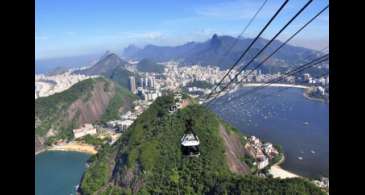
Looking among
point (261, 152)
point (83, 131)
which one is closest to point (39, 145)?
point (83, 131)

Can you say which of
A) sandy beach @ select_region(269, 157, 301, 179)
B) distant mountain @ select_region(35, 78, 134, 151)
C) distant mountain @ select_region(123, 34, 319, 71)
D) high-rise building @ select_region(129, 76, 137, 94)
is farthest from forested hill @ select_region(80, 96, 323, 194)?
distant mountain @ select_region(123, 34, 319, 71)

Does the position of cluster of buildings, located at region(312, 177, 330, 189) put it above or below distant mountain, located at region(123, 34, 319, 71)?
below

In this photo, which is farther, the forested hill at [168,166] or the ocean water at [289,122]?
the ocean water at [289,122]

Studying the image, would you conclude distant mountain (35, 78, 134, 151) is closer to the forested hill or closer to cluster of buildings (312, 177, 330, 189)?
the forested hill

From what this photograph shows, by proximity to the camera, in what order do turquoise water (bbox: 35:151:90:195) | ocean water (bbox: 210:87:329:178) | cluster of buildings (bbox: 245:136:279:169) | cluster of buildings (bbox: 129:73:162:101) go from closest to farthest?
turquoise water (bbox: 35:151:90:195) → cluster of buildings (bbox: 245:136:279:169) → ocean water (bbox: 210:87:329:178) → cluster of buildings (bbox: 129:73:162:101)

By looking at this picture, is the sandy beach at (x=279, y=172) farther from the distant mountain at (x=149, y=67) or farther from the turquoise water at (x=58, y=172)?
the distant mountain at (x=149, y=67)

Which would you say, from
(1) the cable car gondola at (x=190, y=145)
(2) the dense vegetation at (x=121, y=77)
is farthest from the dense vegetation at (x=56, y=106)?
(1) the cable car gondola at (x=190, y=145)

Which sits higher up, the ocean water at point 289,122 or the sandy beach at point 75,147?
the ocean water at point 289,122

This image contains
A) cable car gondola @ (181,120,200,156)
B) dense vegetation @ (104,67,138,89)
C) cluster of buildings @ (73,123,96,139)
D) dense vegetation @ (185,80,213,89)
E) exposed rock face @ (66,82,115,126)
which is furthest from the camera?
dense vegetation @ (104,67,138,89)

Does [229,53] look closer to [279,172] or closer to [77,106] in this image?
[77,106]
